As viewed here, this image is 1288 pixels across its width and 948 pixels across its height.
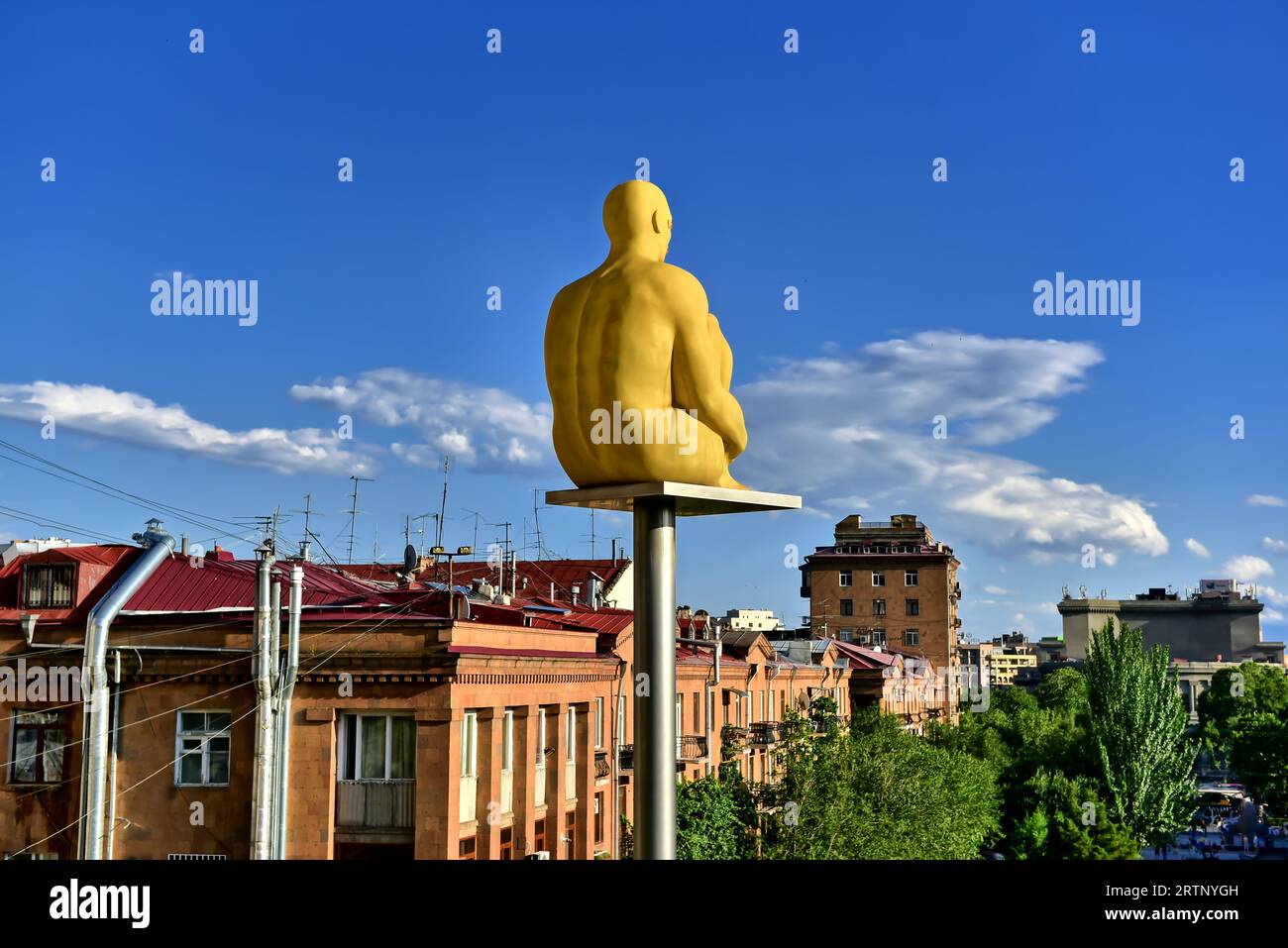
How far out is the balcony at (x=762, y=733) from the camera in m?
52.9

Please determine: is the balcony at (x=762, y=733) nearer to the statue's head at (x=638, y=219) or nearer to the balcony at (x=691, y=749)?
the balcony at (x=691, y=749)

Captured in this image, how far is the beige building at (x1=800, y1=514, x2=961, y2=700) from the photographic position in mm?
126250

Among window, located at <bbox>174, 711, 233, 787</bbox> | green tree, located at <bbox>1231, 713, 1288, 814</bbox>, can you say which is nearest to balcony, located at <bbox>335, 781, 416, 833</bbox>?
window, located at <bbox>174, 711, 233, 787</bbox>

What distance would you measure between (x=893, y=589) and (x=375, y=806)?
4069 inches

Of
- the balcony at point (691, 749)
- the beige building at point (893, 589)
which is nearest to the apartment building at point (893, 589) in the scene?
the beige building at point (893, 589)

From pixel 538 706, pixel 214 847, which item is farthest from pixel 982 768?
pixel 214 847

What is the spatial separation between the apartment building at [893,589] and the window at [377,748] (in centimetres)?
9847

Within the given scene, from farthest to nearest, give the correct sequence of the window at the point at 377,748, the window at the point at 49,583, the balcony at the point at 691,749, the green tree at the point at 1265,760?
the green tree at the point at 1265,760
the balcony at the point at 691,749
the window at the point at 49,583
the window at the point at 377,748

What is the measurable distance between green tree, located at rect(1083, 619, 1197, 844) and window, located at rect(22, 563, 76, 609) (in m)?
49.3

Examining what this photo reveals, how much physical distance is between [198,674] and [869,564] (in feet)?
342

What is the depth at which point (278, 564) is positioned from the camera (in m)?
36.9

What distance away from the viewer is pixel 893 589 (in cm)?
12750
